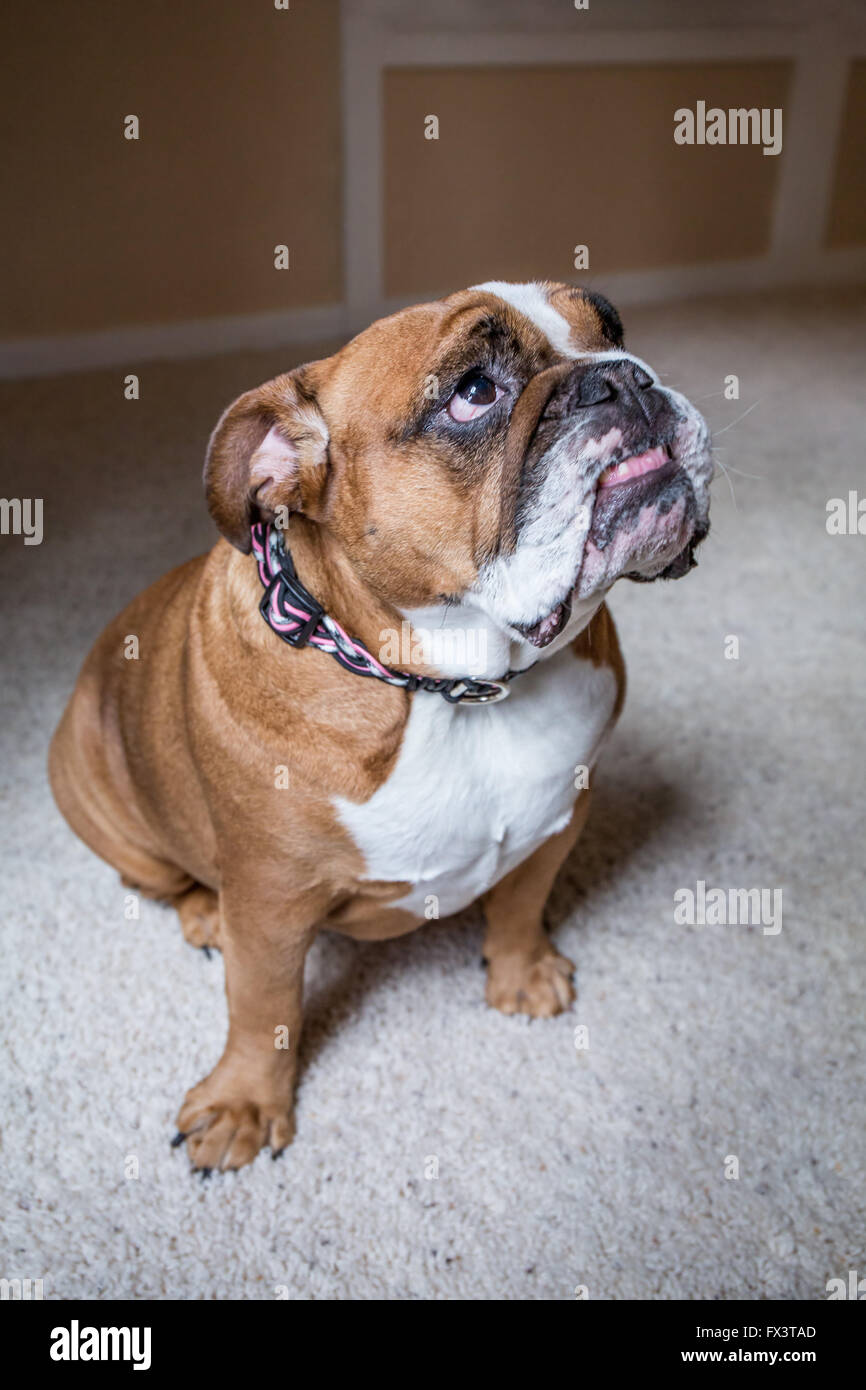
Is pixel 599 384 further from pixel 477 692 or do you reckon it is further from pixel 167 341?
pixel 167 341

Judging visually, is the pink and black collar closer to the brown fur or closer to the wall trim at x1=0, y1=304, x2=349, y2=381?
the brown fur

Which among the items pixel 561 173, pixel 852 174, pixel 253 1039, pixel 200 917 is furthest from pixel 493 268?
pixel 253 1039

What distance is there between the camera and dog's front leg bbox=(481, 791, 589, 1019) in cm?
167

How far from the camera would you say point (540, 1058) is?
168cm

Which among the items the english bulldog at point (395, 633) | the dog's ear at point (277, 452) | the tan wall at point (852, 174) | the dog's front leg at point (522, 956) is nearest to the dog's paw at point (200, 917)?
the english bulldog at point (395, 633)

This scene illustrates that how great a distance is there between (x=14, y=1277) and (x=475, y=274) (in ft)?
13.1

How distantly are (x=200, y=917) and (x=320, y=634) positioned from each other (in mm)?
716

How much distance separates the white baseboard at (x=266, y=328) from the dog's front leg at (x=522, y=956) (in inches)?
116

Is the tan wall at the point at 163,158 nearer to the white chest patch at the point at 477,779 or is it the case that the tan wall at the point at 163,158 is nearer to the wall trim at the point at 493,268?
the wall trim at the point at 493,268

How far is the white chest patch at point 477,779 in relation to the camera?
131cm

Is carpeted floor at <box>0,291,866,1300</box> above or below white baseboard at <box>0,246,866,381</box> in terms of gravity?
below

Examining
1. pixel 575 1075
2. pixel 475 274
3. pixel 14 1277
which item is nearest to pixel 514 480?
pixel 575 1075

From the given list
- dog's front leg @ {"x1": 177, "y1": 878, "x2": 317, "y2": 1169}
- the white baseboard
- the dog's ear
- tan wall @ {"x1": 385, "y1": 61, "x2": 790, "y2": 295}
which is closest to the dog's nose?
the dog's ear
